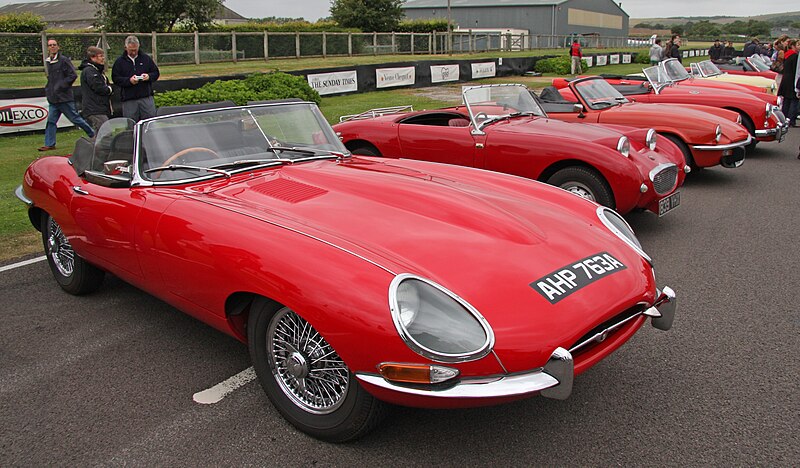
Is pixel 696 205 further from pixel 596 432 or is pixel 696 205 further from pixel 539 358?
pixel 539 358

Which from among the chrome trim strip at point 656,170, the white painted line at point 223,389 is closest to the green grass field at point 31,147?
the white painted line at point 223,389

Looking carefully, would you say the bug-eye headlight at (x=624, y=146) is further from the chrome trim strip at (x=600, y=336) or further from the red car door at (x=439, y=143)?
the chrome trim strip at (x=600, y=336)

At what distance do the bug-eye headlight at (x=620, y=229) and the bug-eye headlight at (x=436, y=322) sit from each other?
4.12 feet

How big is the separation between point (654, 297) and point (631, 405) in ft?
1.70

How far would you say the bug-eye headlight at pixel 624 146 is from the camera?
5902 millimetres

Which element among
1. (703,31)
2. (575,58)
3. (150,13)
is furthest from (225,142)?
(703,31)

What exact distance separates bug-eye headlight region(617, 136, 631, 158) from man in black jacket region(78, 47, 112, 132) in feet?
24.1

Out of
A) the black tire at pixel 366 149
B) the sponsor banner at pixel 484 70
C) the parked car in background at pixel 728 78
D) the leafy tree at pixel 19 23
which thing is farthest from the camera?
the leafy tree at pixel 19 23

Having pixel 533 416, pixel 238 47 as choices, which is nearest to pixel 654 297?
pixel 533 416

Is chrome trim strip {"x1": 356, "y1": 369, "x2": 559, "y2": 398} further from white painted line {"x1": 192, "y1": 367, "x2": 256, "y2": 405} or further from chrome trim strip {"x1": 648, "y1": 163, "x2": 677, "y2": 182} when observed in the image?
chrome trim strip {"x1": 648, "y1": 163, "x2": 677, "y2": 182}

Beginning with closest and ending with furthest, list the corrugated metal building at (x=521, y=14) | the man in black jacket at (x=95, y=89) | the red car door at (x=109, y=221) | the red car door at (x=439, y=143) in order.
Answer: the red car door at (x=109, y=221) < the red car door at (x=439, y=143) < the man in black jacket at (x=95, y=89) < the corrugated metal building at (x=521, y=14)

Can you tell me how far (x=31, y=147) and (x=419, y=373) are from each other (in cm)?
1085

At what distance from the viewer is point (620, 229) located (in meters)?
3.43

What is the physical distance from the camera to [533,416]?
2932mm
